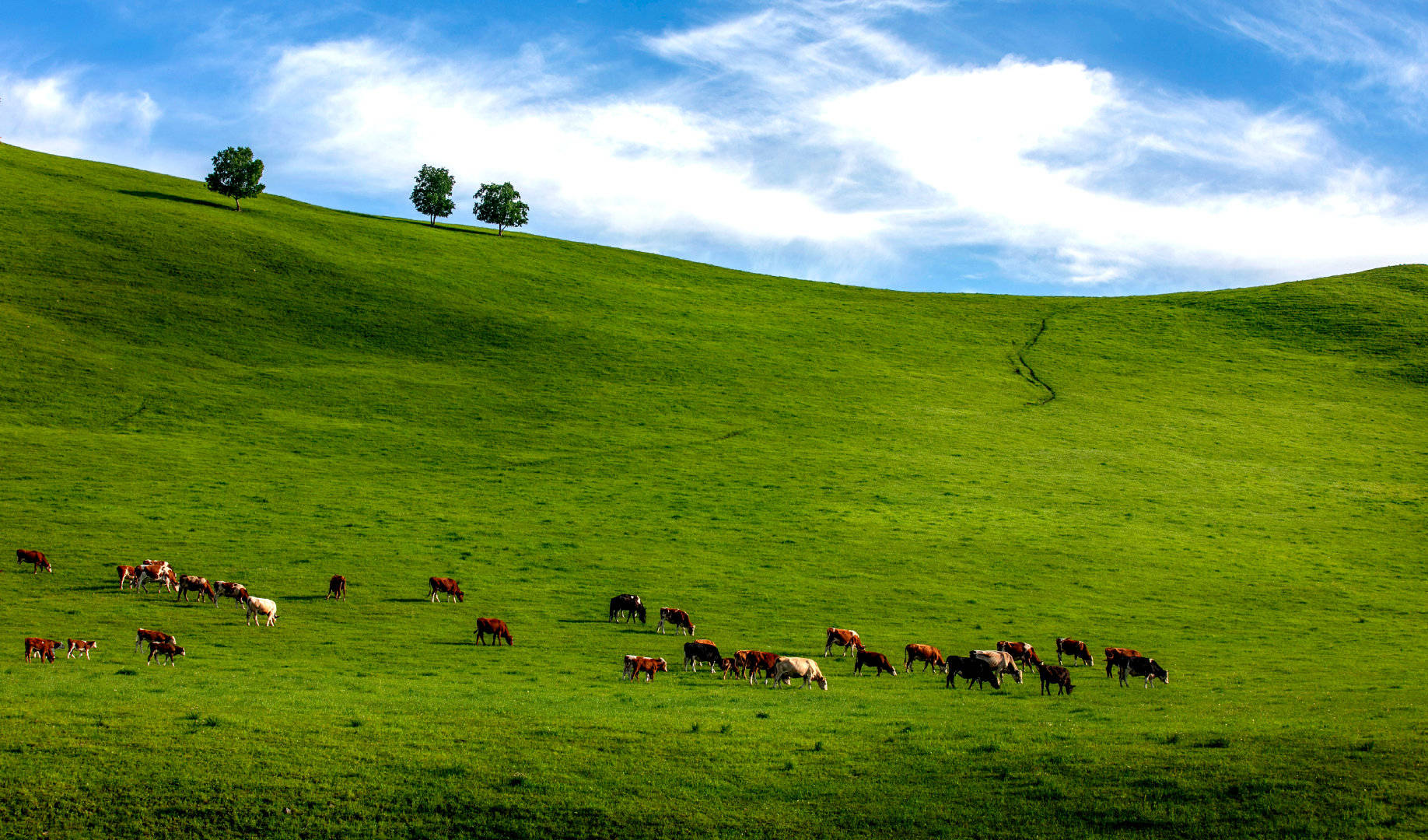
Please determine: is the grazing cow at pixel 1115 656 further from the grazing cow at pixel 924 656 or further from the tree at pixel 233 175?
the tree at pixel 233 175

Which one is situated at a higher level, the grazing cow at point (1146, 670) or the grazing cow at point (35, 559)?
the grazing cow at point (1146, 670)

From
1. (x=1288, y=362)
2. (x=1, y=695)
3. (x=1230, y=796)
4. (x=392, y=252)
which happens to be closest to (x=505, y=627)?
(x=1, y=695)

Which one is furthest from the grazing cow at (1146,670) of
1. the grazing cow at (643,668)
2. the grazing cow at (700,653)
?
the grazing cow at (643,668)

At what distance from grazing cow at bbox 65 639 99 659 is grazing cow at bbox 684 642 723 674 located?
47.1 ft

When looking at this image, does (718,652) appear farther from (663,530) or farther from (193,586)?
(193,586)

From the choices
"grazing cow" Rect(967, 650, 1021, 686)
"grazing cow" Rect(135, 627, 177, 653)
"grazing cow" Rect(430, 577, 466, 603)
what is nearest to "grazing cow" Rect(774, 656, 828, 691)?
"grazing cow" Rect(967, 650, 1021, 686)

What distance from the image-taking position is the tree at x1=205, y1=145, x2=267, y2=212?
8619 cm

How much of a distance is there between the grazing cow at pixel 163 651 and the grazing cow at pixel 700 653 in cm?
1231

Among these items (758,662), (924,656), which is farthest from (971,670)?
(758,662)

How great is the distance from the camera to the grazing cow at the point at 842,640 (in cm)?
2770

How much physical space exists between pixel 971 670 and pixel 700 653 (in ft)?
22.6

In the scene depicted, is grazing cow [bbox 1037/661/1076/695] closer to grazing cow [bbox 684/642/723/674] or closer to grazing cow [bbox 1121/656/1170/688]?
grazing cow [bbox 1121/656/1170/688]

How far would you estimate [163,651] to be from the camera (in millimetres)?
23156

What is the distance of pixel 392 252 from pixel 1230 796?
257ft
